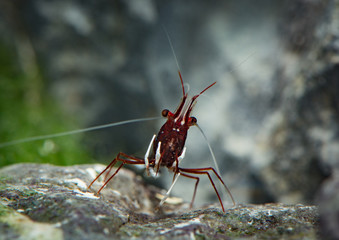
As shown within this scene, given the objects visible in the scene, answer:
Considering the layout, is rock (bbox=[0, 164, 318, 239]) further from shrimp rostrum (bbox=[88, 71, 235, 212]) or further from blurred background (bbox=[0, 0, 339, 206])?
blurred background (bbox=[0, 0, 339, 206])

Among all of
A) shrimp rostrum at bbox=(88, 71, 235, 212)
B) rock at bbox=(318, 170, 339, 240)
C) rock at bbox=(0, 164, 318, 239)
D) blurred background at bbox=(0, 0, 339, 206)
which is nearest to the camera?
rock at bbox=(318, 170, 339, 240)

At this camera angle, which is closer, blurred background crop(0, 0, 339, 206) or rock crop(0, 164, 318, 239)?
rock crop(0, 164, 318, 239)

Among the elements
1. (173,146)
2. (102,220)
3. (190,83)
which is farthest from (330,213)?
(190,83)

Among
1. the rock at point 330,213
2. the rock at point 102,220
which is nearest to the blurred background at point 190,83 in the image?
the rock at point 102,220

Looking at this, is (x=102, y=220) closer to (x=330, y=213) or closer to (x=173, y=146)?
(x=173, y=146)

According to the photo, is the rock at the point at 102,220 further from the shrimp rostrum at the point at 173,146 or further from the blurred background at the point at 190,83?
the blurred background at the point at 190,83

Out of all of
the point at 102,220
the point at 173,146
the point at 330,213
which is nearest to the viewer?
the point at 330,213

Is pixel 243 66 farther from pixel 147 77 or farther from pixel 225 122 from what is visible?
pixel 147 77

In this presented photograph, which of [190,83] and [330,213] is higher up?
[190,83]

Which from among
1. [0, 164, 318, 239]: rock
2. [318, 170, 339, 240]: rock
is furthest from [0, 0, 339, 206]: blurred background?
[318, 170, 339, 240]: rock
